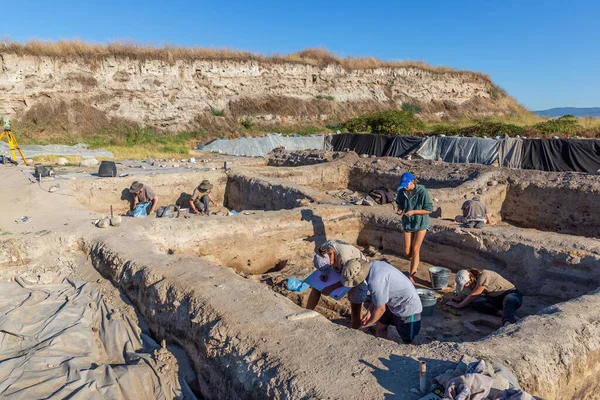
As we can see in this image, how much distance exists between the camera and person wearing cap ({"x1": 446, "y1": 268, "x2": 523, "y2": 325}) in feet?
15.0

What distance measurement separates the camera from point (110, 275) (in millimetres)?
5137

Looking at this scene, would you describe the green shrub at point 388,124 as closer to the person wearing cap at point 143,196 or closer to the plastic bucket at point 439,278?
the person wearing cap at point 143,196

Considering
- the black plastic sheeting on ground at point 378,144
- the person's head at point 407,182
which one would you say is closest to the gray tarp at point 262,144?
the black plastic sheeting on ground at point 378,144

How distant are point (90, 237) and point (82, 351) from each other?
263cm

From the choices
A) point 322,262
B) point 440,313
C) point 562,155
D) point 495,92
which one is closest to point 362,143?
point 562,155

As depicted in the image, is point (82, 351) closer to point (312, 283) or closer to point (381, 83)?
point (312, 283)

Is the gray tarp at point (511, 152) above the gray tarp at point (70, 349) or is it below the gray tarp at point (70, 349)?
above

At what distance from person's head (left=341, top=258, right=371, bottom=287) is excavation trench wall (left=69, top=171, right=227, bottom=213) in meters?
7.78

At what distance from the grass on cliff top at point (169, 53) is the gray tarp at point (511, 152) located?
1783 centimetres

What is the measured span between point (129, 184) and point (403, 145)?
966 cm

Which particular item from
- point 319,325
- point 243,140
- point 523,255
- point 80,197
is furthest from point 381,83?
point 319,325

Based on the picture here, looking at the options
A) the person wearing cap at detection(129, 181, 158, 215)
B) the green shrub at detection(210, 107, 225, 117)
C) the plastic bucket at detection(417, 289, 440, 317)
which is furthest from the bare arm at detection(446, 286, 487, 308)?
the green shrub at detection(210, 107, 225, 117)

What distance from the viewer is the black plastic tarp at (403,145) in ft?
51.9

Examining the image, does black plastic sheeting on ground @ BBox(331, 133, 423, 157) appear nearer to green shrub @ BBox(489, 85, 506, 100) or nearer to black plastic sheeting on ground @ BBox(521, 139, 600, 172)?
black plastic sheeting on ground @ BBox(521, 139, 600, 172)
